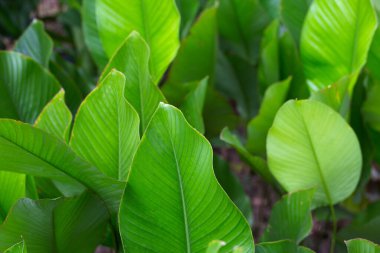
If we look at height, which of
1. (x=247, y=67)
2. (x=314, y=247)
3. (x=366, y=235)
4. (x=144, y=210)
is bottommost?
(x=314, y=247)

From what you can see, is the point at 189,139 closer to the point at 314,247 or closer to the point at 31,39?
the point at 31,39

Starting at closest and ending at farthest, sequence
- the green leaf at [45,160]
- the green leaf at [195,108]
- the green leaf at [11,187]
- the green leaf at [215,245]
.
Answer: the green leaf at [215,245] < the green leaf at [45,160] < the green leaf at [11,187] < the green leaf at [195,108]

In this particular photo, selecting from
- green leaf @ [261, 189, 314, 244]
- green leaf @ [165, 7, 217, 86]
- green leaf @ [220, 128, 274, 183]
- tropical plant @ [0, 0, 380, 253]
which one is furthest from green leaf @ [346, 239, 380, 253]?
→ green leaf @ [165, 7, 217, 86]

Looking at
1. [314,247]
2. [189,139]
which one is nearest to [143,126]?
[189,139]

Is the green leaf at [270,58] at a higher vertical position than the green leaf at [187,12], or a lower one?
lower

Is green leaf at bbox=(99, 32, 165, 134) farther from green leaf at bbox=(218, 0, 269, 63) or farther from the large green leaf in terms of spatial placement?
green leaf at bbox=(218, 0, 269, 63)

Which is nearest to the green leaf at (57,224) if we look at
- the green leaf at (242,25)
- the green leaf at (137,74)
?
the green leaf at (137,74)

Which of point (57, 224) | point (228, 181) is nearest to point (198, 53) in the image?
point (228, 181)

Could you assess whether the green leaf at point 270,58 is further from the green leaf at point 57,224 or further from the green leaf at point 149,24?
the green leaf at point 57,224
